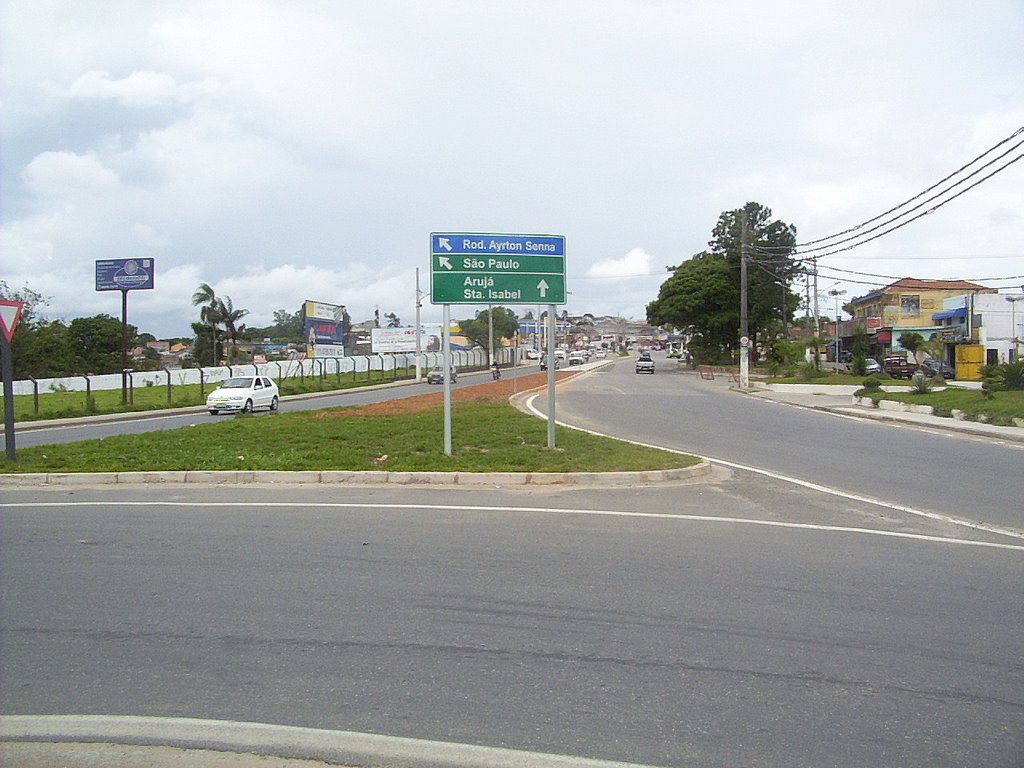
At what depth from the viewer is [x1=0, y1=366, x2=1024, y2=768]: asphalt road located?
4324mm

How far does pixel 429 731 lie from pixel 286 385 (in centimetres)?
4885

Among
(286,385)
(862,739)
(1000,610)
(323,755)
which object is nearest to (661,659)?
(862,739)

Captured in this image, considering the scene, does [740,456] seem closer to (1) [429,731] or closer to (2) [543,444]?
(2) [543,444]

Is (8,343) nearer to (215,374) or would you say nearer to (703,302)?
(215,374)

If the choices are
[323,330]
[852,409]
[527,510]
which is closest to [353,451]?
[527,510]

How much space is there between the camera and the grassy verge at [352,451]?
13336 mm

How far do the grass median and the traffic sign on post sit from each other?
2.78m

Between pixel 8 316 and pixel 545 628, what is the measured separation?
1194cm

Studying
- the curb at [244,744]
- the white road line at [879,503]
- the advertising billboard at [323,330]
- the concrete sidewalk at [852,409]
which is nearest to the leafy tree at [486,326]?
the advertising billboard at [323,330]

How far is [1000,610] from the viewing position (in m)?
6.24

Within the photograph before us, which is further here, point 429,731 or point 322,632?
point 322,632

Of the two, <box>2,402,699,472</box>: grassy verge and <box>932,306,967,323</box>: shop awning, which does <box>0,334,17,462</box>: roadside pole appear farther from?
<box>932,306,967,323</box>: shop awning

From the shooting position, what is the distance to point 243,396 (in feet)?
105

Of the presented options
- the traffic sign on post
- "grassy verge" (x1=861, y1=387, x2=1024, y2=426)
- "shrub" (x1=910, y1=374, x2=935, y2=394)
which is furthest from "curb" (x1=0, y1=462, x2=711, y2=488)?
"shrub" (x1=910, y1=374, x2=935, y2=394)
